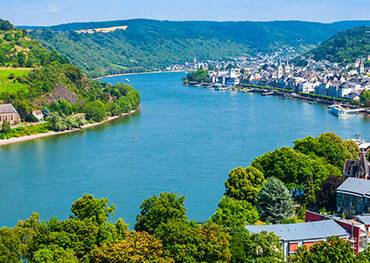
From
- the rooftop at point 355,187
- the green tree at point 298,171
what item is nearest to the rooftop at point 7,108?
the green tree at point 298,171

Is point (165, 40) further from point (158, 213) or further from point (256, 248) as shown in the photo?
point (256, 248)

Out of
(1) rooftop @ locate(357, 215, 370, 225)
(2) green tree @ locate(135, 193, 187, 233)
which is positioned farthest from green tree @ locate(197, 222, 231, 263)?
(1) rooftop @ locate(357, 215, 370, 225)

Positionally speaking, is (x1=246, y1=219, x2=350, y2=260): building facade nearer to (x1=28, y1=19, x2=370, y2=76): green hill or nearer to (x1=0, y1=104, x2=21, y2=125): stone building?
(x1=0, y1=104, x2=21, y2=125): stone building

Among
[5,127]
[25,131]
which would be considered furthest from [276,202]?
[5,127]

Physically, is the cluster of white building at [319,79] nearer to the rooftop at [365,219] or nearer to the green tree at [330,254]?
the rooftop at [365,219]

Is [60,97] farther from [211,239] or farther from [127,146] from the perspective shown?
[211,239]

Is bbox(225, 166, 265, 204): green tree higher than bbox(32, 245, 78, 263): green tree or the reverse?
the reverse
